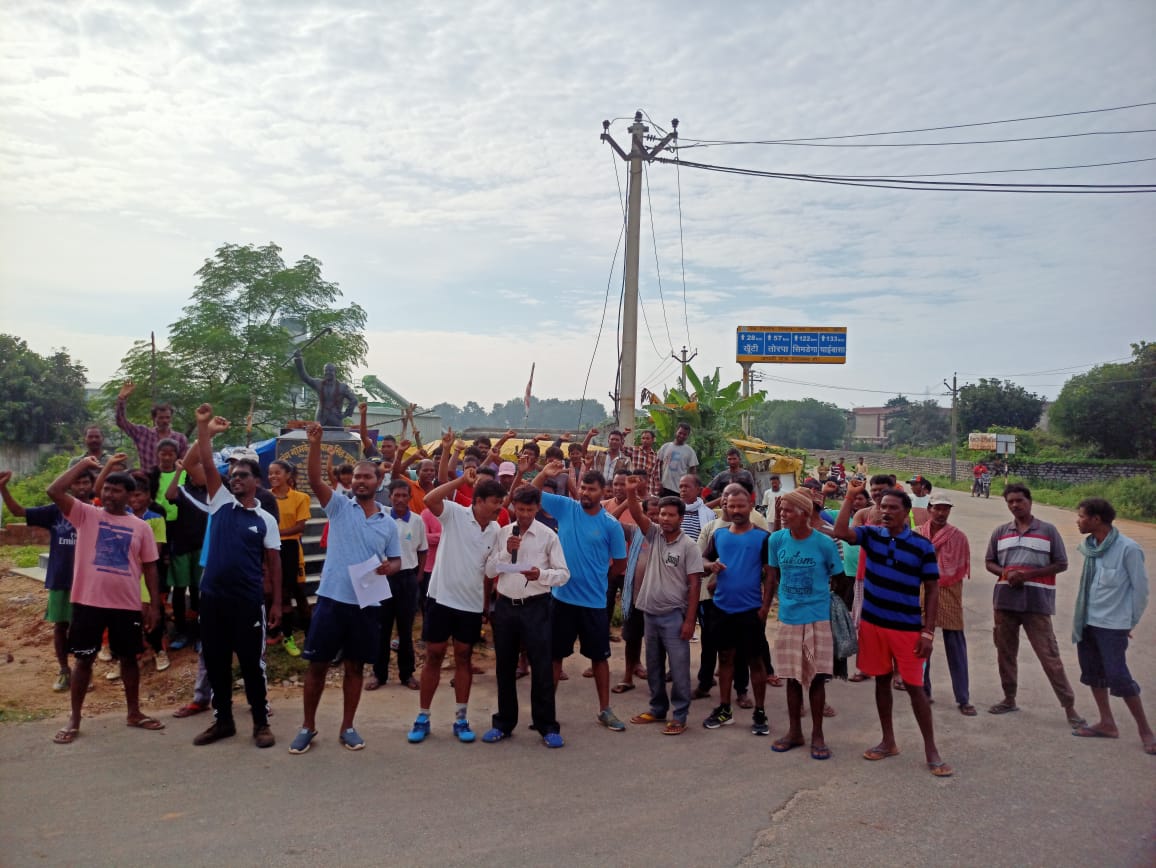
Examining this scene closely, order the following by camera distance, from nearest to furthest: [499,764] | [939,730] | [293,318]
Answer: [499,764] < [939,730] < [293,318]

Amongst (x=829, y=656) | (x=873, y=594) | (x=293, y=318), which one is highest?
(x=293, y=318)

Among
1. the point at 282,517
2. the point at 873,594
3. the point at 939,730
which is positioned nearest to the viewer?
the point at 873,594

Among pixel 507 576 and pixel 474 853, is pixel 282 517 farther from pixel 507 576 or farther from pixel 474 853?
pixel 474 853

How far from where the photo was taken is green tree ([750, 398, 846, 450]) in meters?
96.8

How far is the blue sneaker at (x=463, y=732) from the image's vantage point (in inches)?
219

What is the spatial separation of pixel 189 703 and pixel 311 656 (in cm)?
152

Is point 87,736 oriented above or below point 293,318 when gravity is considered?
below

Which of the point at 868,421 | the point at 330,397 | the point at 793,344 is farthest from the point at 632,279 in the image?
the point at 868,421

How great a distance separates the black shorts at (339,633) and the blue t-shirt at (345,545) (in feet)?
0.21

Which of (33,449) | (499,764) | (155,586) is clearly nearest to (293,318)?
(33,449)

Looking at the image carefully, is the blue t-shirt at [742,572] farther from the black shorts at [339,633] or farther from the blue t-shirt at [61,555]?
the blue t-shirt at [61,555]

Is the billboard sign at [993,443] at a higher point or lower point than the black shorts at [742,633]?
higher

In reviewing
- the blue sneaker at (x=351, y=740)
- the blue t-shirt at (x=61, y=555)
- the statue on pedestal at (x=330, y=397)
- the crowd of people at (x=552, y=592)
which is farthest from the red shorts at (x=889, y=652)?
the statue on pedestal at (x=330, y=397)

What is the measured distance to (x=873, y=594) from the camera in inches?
219
